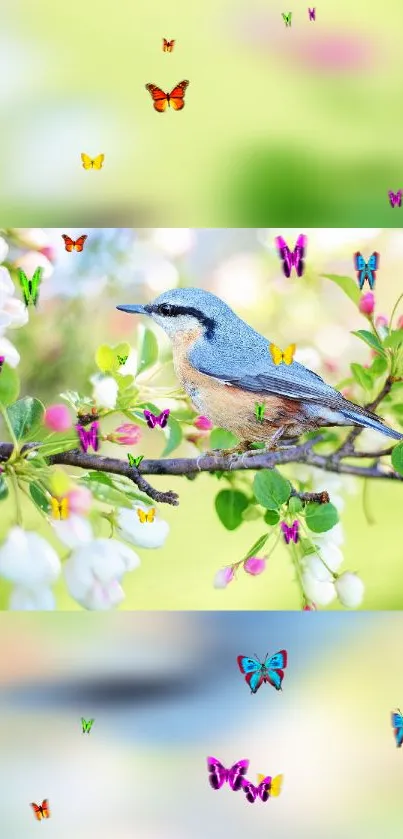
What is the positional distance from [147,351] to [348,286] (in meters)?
0.22

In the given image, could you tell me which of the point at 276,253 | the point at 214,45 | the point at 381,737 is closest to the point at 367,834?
the point at 381,737

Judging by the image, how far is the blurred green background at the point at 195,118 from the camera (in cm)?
98

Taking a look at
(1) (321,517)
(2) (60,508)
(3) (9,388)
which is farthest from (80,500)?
(1) (321,517)

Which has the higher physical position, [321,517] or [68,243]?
[68,243]

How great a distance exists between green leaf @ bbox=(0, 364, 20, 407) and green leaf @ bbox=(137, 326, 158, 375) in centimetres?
13

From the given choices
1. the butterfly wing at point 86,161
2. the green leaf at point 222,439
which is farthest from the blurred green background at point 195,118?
the green leaf at point 222,439

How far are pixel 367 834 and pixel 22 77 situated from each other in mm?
823

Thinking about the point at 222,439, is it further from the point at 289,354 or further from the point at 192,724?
the point at 192,724

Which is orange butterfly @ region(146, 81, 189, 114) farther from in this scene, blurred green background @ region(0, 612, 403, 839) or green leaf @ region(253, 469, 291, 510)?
blurred green background @ region(0, 612, 403, 839)

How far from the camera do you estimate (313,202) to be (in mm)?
986

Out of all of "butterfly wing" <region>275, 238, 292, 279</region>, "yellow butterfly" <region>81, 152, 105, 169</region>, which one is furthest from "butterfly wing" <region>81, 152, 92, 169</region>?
"butterfly wing" <region>275, 238, 292, 279</region>

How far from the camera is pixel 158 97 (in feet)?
3.20

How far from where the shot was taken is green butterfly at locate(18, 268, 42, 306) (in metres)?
0.97

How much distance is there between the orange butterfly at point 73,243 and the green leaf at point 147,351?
0.37 feet
